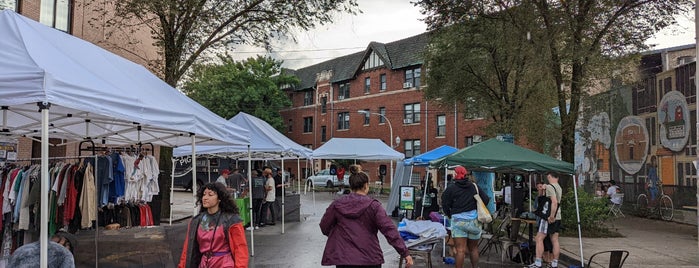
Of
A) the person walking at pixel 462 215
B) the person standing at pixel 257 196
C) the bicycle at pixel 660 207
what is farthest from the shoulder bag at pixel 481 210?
the bicycle at pixel 660 207

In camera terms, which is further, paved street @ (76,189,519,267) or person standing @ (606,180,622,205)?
person standing @ (606,180,622,205)

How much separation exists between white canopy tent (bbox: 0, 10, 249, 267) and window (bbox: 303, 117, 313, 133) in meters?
48.1

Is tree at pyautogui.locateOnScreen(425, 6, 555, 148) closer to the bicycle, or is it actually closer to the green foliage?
the green foliage

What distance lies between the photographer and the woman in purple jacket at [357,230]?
5055 millimetres

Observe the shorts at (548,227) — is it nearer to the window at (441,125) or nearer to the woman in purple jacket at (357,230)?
the woman in purple jacket at (357,230)

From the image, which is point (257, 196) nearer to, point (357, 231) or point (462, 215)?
point (462, 215)

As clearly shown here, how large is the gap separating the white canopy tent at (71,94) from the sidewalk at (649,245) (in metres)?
8.04

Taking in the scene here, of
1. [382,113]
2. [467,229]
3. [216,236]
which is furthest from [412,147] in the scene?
[216,236]

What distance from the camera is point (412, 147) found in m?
46.3

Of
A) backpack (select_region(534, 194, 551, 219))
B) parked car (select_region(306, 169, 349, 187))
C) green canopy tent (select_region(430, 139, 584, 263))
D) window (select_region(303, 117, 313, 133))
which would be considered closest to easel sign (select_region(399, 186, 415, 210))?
green canopy tent (select_region(430, 139, 584, 263))

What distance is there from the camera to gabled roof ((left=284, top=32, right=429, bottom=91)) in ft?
150

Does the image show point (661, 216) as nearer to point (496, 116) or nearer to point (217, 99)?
point (496, 116)

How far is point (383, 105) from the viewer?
4866 cm

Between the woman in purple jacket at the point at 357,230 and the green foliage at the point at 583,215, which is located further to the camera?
the green foliage at the point at 583,215
